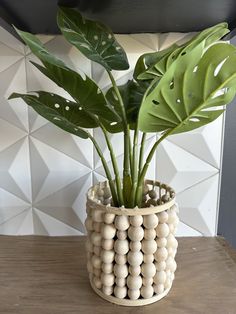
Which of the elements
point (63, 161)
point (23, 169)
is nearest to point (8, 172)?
point (23, 169)

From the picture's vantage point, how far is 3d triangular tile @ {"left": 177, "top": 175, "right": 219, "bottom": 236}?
33.5 inches

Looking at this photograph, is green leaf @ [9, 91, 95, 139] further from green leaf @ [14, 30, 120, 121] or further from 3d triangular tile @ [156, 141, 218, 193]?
3d triangular tile @ [156, 141, 218, 193]

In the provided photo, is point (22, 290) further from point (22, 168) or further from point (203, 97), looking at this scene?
point (203, 97)

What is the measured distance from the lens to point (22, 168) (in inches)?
33.1

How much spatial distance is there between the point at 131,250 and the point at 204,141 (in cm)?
38

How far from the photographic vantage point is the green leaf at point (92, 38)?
1.83 feet

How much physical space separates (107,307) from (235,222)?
539 mm

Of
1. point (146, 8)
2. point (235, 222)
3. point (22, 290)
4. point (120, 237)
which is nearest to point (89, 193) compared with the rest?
point (120, 237)

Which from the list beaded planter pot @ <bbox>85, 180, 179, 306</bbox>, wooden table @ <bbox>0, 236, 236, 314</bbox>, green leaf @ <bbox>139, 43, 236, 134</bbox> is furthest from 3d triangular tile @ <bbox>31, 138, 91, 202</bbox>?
green leaf @ <bbox>139, 43, 236, 134</bbox>

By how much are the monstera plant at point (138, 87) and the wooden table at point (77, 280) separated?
192mm

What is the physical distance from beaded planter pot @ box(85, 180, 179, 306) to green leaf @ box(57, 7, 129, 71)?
0.84ft

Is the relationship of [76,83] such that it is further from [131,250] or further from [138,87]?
[131,250]

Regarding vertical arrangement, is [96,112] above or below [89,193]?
above

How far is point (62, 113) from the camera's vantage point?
25.5 inches
